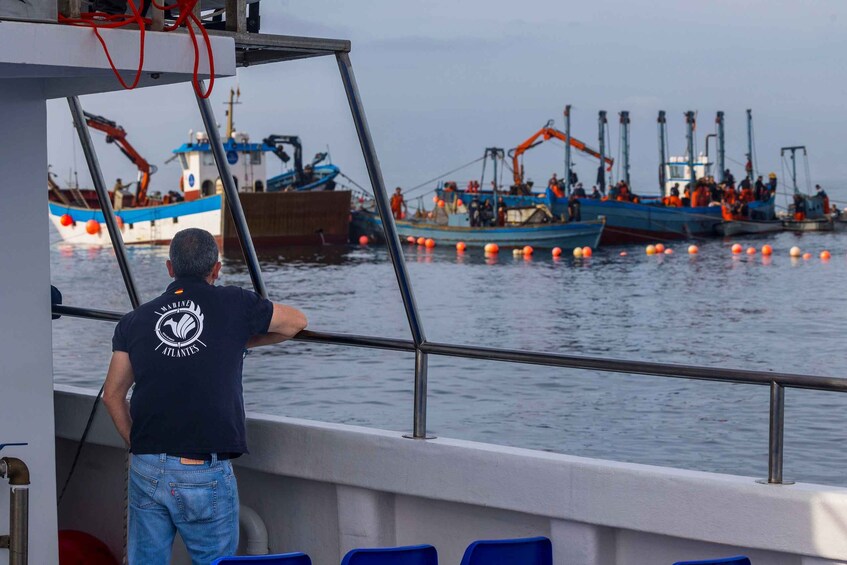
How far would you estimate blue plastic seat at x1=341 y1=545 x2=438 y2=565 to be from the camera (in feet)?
8.36

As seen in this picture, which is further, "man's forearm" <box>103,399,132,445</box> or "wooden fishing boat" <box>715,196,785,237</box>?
"wooden fishing boat" <box>715,196,785,237</box>

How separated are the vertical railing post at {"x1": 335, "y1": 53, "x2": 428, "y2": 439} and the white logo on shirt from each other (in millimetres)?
672

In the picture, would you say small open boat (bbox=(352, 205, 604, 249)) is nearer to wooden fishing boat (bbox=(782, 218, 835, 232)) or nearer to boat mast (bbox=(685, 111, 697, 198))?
boat mast (bbox=(685, 111, 697, 198))

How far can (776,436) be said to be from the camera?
2943 mm

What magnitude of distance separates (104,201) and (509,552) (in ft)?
7.10

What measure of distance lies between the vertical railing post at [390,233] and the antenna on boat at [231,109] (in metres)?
34.7

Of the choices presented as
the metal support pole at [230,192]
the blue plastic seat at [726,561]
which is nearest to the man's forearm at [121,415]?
the metal support pole at [230,192]

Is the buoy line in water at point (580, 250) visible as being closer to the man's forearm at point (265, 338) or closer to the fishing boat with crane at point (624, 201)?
the fishing boat with crane at point (624, 201)

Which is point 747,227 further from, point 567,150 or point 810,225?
point 567,150

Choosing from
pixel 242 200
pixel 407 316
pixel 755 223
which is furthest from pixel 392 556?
pixel 755 223

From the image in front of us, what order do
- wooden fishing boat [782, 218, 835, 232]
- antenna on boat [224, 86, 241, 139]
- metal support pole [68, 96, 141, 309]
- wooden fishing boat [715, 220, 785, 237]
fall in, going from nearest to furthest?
metal support pole [68, 96, 141, 309] < antenna on boat [224, 86, 241, 139] < wooden fishing boat [715, 220, 785, 237] < wooden fishing boat [782, 218, 835, 232]

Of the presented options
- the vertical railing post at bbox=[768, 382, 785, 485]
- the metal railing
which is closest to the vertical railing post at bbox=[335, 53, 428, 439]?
the metal railing

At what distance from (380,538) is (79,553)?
3.67ft

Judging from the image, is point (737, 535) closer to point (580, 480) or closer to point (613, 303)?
A: point (580, 480)
